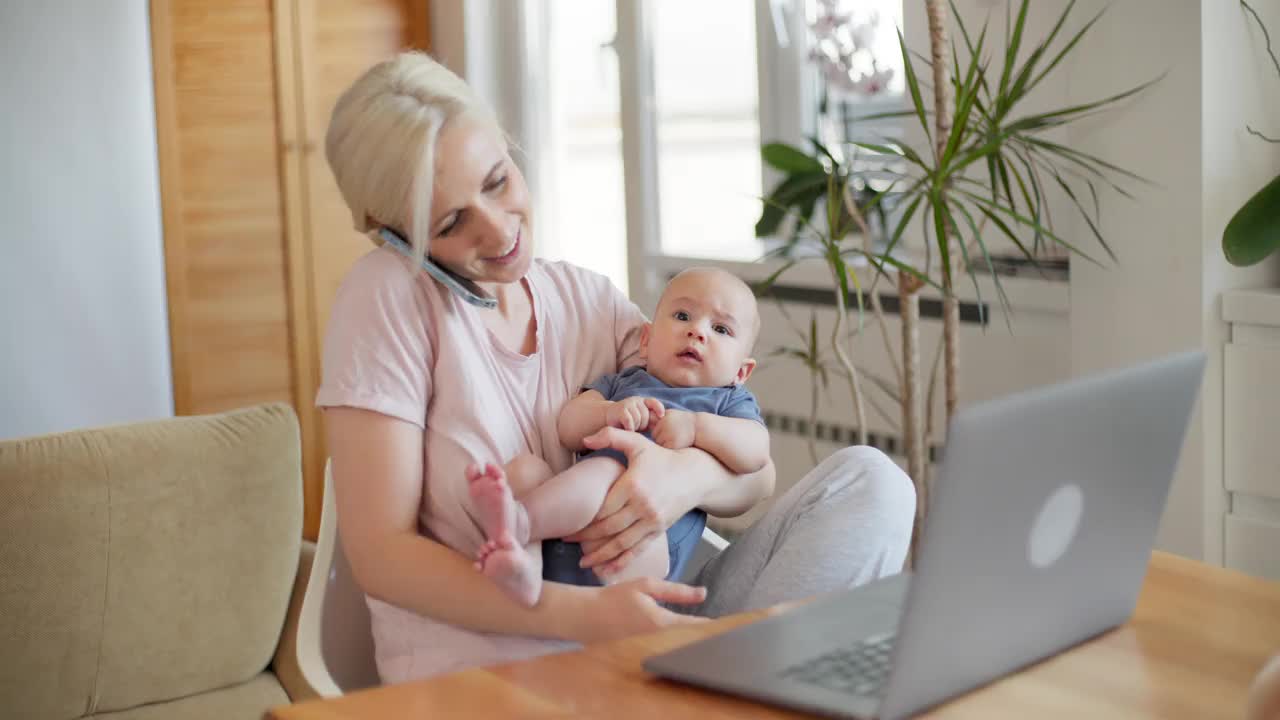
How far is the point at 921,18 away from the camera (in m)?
3.20

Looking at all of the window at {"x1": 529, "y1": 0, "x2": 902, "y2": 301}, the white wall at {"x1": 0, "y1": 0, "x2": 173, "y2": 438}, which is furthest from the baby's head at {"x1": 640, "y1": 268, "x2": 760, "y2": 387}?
the white wall at {"x1": 0, "y1": 0, "x2": 173, "y2": 438}

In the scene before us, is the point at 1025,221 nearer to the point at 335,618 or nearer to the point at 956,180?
the point at 956,180

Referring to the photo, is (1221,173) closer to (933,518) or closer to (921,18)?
(921,18)

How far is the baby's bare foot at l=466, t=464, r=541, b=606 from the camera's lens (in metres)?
1.37

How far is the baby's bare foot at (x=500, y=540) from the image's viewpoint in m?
1.37

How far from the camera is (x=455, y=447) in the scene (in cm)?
158

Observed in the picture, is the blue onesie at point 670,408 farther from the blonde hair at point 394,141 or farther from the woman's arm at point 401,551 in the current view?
the blonde hair at point 394,141

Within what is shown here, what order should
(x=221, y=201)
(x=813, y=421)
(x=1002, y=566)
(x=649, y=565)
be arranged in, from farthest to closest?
(x=221, y=201), (x=813, y=421), (x=649, y=565), (x=1002, y=566)

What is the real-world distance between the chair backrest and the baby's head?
444 millimetres

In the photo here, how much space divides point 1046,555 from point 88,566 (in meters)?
1.61

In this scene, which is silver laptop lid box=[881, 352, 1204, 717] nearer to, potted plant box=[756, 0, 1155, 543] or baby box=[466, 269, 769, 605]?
baby box=[466, 269, 769, 605]

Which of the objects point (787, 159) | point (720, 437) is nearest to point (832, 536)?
point (720, 437)

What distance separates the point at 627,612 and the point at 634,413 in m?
0.29

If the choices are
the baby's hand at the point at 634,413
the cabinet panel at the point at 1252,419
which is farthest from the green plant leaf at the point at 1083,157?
the baby's hand at the point at 634,413
